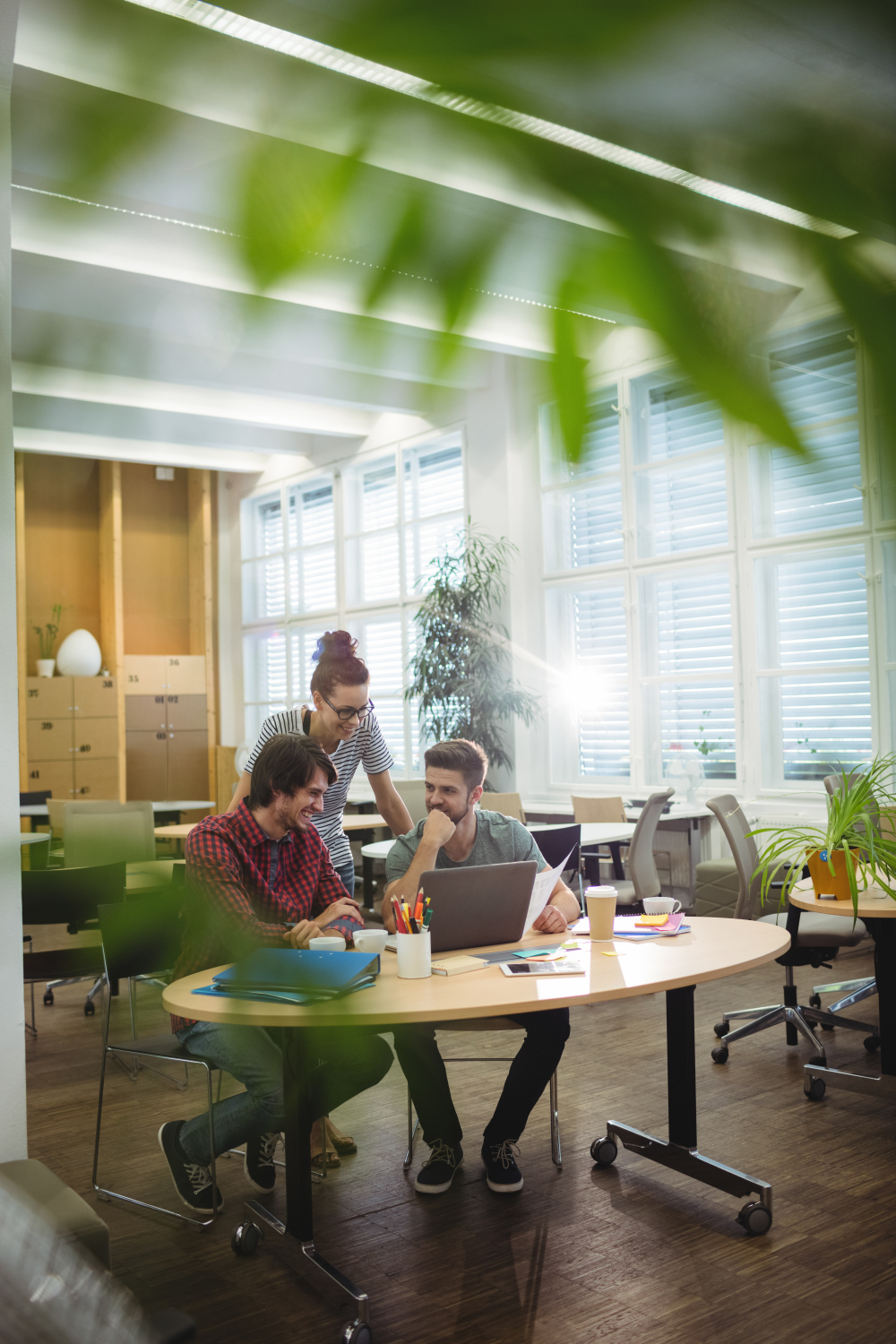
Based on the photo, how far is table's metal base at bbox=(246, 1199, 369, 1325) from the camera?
218cm

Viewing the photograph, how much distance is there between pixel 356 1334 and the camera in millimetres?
2133

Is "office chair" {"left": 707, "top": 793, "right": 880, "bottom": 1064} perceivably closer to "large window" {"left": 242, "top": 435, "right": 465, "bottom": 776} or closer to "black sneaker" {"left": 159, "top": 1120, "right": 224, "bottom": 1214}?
"black sneaker" {"left": 159, "top": 1120, "right": 224, "bottom": 1214}

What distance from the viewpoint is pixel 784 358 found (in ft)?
0.79

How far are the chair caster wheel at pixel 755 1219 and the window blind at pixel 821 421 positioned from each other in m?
2.81

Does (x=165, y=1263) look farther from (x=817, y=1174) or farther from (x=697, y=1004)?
(x=697, y=1004)

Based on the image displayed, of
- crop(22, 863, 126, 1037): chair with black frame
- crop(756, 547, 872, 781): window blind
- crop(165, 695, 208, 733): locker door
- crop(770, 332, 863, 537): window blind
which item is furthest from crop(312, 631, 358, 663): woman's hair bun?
crop(165, 695, 208, 733): locker door

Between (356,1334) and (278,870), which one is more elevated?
(278,870)

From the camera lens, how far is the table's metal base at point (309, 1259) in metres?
2.18

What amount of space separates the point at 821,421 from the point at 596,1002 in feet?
7.63

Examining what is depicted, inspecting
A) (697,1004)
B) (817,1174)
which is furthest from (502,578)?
(817,1174)

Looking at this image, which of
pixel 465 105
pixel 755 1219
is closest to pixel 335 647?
pixel 755 1219

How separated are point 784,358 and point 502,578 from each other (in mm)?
7920

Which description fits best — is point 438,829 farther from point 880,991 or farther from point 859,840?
point 880,991

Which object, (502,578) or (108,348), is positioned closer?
(108,348)
